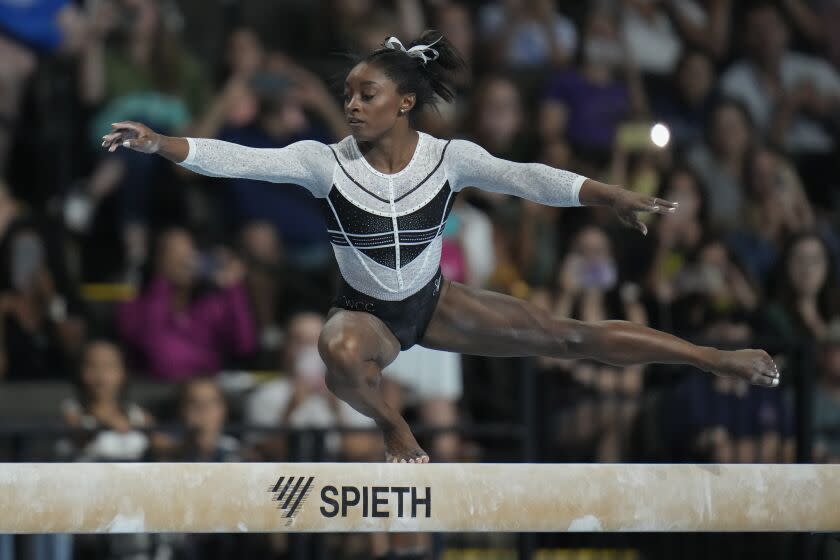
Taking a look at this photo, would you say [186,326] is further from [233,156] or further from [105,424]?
[233,156]

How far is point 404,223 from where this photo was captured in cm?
441

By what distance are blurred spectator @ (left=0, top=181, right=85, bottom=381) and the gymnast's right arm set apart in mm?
3019

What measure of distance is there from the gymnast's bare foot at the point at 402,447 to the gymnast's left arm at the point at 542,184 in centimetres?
85

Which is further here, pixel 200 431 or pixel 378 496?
pixel 200 431

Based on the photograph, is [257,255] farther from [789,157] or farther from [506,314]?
[789,157]

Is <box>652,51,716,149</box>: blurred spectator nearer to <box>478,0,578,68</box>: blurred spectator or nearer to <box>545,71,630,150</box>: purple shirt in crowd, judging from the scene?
<box>545,71,630,150</box>: purple shirt in crowd

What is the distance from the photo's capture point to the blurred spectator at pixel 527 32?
8.45 m

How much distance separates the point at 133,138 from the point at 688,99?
16.9ft

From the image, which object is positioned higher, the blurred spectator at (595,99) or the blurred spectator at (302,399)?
the blurred spectator at (595,99)

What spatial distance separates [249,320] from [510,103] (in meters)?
2.02

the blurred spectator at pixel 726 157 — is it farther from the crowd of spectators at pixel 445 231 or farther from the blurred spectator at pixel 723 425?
the blurred spectator at pixel 723 425

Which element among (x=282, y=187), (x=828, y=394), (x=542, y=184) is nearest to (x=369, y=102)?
(x=542, y=184)

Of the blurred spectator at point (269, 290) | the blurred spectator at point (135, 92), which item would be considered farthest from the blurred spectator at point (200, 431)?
the blurred spectator at point (135, 92)

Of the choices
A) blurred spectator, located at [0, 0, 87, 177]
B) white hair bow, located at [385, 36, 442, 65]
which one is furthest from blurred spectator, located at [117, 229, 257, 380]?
white hair bow, located at [385, 36, 442, 65]
